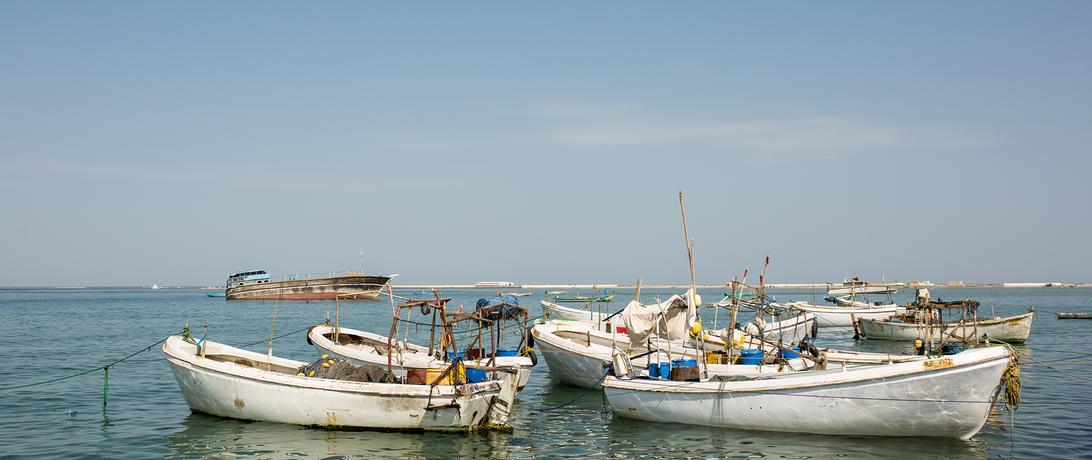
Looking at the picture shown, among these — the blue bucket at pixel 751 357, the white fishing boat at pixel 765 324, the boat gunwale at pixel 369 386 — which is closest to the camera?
the boat gunwale at pixel 369 386

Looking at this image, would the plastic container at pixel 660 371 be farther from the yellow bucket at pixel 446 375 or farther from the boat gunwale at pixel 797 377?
the yellow bucket at pixel 446 375

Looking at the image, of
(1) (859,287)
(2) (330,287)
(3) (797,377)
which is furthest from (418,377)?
(2) (330,287)

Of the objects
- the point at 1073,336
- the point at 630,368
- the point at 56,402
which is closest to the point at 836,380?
the point at 630,368

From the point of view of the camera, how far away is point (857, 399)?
16.9 metres

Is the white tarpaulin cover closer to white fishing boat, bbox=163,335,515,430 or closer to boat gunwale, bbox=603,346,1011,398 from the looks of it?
boat gunwale, bbox=603,346,1011,398

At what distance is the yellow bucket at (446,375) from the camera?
18006 millimetres

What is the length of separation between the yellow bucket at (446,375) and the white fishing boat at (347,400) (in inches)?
15.1

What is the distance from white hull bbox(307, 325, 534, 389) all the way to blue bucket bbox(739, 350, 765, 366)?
19.9ft

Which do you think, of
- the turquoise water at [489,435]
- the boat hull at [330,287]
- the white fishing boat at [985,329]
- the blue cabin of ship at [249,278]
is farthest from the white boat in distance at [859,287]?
the blue cabin of ship at [249,278]

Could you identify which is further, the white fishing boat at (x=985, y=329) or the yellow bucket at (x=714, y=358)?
Result: the white fishing boat at (x=985, y=329)

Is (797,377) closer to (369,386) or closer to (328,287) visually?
(369,386)

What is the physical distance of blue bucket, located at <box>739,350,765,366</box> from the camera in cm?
2156

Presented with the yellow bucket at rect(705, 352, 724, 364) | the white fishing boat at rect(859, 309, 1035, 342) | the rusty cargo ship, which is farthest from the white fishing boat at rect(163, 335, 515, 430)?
the rusty cargo ship

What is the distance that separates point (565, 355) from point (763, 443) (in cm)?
907
